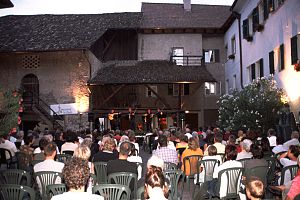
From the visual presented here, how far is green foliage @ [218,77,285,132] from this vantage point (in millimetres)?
18766

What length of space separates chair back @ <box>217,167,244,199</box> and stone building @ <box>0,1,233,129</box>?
1984 centimetres

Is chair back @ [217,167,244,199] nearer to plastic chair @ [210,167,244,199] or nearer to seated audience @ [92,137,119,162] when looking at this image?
plastic chair @ [210,167,244,199]

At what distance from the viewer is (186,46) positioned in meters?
33.8

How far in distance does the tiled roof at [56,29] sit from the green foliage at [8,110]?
437 inches

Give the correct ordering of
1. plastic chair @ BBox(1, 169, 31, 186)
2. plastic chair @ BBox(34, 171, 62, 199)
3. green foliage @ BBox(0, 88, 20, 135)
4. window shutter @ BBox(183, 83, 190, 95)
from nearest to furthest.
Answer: plastic chair @ BBox(34, 171, 62, 199), plastic chair @ BBox(1, 169, 31, 186), green foliage @ BBox(0, 88, 20, 135), window shutter @ BBox(183, 83, 190, 95)

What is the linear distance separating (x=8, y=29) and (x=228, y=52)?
15.7 meters

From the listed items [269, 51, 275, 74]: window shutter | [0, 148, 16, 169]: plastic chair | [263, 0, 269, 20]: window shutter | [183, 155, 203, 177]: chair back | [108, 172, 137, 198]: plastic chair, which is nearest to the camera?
[108, 172, 137, 198]: plastic chair

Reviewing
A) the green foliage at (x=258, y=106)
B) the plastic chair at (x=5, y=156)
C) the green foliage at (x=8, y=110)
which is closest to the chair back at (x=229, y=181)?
the plastic chair at (x=5, y=156)

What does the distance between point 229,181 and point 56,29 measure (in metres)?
24.5

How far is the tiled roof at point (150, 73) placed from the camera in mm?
28078

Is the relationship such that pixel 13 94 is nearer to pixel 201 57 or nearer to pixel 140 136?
pixel 140 136

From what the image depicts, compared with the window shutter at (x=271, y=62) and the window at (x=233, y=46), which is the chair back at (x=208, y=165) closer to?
the window shutter at (x=271, y=62)

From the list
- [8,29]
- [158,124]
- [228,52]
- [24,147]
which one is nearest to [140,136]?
[158,124]

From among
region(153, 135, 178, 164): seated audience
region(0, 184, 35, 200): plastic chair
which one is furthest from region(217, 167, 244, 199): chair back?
region(0, 184, 35, 200): plastic chair
